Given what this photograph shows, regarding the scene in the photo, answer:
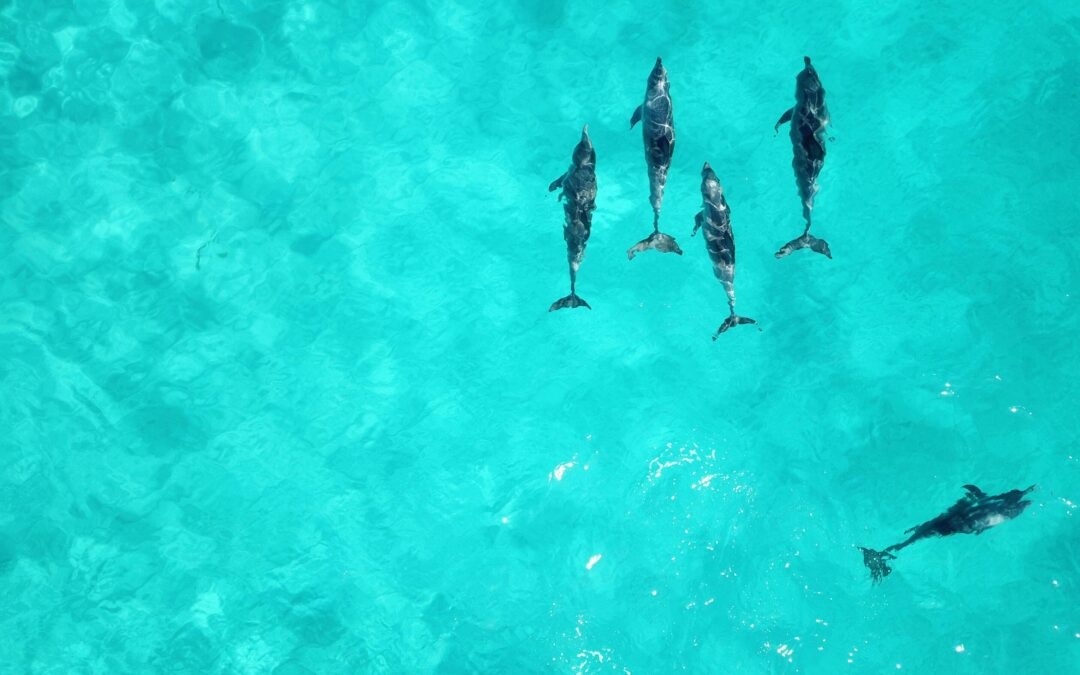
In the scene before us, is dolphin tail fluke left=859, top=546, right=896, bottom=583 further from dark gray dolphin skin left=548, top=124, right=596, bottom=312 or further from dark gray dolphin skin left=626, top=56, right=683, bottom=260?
dark gray dolphin skin left=548, top=124, right=596, bottom=312

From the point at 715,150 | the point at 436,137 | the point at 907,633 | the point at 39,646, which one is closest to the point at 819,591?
the point at 907,633

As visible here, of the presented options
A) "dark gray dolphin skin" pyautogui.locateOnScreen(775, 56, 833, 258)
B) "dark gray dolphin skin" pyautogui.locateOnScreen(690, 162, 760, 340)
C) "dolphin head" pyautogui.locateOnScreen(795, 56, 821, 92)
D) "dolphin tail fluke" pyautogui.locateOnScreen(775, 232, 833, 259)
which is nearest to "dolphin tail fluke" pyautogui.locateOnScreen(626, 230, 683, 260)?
"dark gray dolphin skin" pyautogui.locateOnScreen(690, 162, 760, 340)

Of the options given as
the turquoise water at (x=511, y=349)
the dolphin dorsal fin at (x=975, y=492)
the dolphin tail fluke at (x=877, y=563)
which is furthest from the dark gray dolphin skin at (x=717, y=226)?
the dolphin tail fluke at (x=877, y=563)

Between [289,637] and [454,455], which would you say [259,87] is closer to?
[454,455]

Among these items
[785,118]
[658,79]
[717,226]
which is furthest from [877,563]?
[658,79]

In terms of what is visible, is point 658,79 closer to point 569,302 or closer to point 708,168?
point 708,168

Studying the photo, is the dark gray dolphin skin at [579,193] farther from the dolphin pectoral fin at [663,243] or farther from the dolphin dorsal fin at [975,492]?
the dolphin dorsal fin at [975,492]

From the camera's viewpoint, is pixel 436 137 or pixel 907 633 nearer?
pixel 907 633
